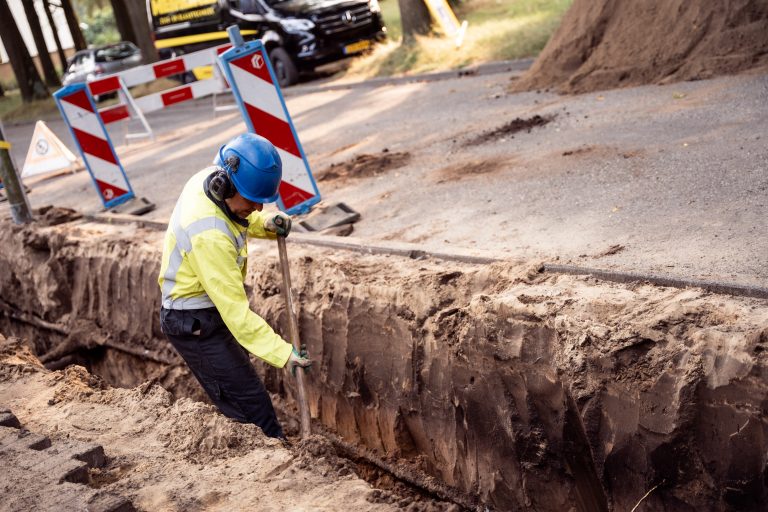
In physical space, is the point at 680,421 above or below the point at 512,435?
above

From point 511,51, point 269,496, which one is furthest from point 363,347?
point 511,51

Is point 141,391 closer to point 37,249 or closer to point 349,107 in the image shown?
point 37,249

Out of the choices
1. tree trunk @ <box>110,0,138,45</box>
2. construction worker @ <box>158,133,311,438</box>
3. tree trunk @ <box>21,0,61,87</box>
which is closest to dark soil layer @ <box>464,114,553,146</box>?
construction worker @ <box>158,133,311,438</box>

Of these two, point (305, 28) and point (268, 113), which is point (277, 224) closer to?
point (268, 113)

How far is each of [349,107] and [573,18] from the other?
4244mm

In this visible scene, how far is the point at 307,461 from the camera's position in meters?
4.38

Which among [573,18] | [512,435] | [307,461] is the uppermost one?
[573,18]

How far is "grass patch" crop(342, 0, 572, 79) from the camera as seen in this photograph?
14922mm

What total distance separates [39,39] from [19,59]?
1653 mm

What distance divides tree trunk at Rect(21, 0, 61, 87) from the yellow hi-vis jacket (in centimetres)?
2918

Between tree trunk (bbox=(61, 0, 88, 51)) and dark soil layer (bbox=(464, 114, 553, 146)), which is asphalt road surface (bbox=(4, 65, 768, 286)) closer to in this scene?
dark soil layer (bbox=(464, 114, 553, 146))

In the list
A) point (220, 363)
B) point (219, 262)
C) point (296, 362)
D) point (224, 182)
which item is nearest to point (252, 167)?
point (224, 182)

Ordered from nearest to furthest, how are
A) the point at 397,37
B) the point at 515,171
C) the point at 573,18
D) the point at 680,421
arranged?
the point at 680,421 → the point at 515,171 → the point at 573,18 → the point at 397,37

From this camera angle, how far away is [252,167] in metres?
4.62
